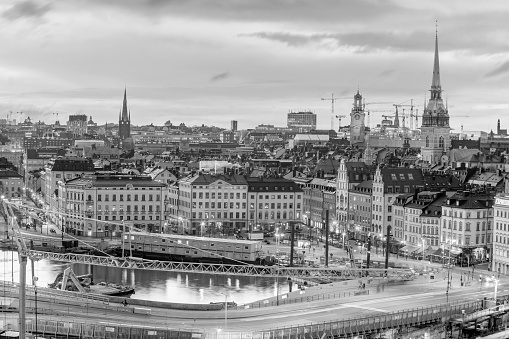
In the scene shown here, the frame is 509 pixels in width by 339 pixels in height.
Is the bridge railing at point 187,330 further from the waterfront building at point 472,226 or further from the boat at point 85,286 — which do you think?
the waterfront building at point 472,226

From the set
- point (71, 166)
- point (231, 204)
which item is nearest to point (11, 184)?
point (71, 166)

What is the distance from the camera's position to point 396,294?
43.8 metres

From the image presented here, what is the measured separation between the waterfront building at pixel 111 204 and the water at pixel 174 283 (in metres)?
11.6

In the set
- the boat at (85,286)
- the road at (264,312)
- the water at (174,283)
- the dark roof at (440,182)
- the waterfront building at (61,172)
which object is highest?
the dark roof at (440,182)

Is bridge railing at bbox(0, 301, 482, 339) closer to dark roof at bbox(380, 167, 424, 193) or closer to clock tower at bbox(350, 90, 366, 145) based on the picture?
dark roof at bbox(380, 167, 424, 193)

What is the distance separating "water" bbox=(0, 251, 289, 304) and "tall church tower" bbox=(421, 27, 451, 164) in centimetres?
5496

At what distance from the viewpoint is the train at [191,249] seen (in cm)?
5803

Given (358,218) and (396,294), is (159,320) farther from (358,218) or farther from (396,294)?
(358,218)

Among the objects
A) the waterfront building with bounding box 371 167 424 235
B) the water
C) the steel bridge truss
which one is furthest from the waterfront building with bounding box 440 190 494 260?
the water

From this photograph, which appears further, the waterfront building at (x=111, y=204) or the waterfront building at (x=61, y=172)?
the waterfront building at (x=61, y=172)

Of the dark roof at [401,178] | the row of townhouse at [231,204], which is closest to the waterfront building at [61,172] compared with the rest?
the row of townhouse at [231,204]

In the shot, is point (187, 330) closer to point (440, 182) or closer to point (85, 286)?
point (85, 286)

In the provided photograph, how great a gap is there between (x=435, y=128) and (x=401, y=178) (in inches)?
1734

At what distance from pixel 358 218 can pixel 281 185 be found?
6326mm
